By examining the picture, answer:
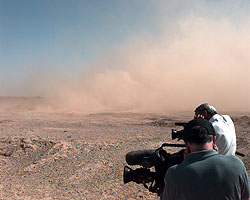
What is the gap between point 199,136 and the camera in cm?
152

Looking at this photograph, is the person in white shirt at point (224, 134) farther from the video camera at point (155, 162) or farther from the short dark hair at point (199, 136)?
the short dark hair at point (199, 136)

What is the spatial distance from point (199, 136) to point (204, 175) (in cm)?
23

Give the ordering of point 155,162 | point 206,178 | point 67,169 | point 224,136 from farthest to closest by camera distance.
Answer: point 67,169 → point 224,136 → point 155,162 → point 206,178

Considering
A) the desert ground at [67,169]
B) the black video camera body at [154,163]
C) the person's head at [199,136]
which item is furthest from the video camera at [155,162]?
the desert ground at [67,169]

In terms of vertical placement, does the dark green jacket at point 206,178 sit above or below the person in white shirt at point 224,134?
below

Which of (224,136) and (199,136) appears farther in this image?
(224,136)

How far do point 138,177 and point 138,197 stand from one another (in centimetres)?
272

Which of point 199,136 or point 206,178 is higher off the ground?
point 199,136

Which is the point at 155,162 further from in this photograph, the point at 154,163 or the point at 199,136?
the point at 199,136

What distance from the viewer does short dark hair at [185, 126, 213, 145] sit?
1523mm

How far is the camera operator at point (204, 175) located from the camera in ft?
4.72

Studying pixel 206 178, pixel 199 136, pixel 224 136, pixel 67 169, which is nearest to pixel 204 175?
pixel 206 178

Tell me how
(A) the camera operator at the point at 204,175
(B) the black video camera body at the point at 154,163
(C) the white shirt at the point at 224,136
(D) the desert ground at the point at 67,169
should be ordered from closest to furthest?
(A) the camera operator at the point at 204,175 → (B) the black video camera body at the point at 154,163 → (C) the white shirt at the point at 224,136 → (D) the desert ground at the point at 67,169

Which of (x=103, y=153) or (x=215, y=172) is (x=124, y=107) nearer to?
(x=103, y=153)
